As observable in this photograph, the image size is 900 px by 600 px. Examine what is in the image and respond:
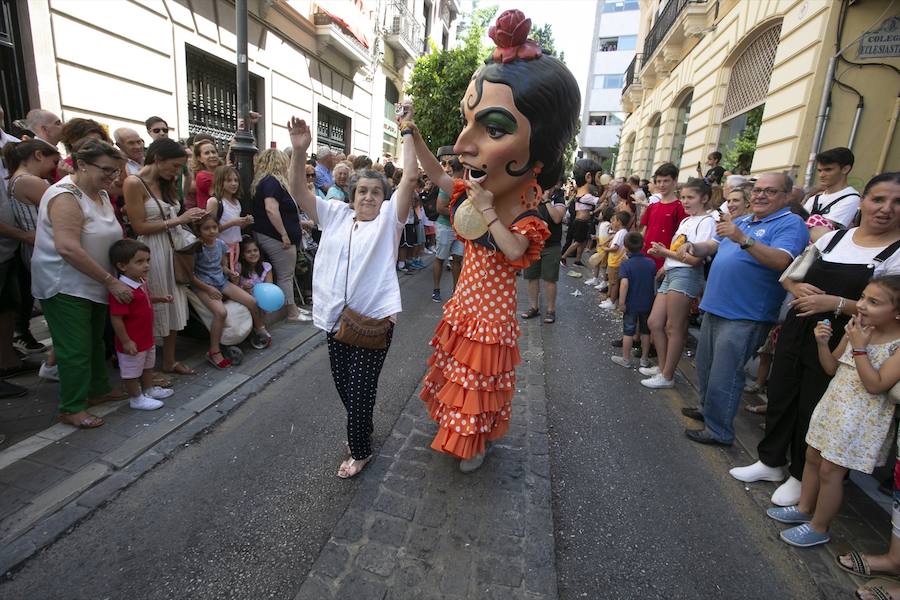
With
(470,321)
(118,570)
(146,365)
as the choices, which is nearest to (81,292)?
(146,365)

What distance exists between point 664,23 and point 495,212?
47.6ft

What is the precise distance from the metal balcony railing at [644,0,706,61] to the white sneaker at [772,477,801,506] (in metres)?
11.9

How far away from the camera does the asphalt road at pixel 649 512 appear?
2246 millimetres

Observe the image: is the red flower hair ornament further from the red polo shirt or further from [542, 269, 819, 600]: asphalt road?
the red polo shirt

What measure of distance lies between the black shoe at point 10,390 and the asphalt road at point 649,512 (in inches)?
148

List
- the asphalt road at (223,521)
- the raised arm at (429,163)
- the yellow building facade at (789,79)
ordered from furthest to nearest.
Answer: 1. the yellow building facade at (789,79)
2. the raised arm at (429,163)
3. the asphalt road at (223,521)

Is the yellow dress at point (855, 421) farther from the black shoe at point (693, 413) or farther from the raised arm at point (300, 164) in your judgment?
the raised arm at point (300, 164)

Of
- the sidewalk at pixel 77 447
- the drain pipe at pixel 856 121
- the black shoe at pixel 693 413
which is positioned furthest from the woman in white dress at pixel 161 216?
the drain pipe at pixel 856 121

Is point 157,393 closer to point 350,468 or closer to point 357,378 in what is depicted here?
point 350,468

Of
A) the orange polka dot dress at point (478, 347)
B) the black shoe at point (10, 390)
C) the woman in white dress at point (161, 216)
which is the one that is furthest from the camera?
the woman in white dress at point (161, 216)

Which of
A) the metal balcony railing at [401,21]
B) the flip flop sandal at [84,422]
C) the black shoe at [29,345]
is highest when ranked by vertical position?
the metal balcony railing at [401,21]

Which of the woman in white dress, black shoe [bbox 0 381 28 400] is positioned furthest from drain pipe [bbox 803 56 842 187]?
black shoe [bbox 0 381 28 400]

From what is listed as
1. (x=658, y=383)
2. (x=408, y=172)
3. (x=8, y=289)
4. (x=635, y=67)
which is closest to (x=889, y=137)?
(x=658, y=383)

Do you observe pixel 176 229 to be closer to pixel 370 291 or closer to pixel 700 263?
pixel 370 291
